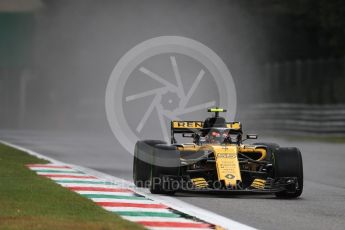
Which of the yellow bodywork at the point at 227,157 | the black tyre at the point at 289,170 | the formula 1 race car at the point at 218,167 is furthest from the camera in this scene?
the black tyre at the point at 289,170

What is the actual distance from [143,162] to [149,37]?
3294cm

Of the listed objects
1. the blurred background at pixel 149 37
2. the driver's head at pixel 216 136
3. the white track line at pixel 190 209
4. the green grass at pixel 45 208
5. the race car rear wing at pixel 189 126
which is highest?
the blurred background at pixel 149 37

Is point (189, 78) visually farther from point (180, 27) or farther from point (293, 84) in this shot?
point (293, 84)

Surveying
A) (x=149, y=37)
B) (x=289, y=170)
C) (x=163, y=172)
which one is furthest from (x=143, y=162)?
(x=149, y=37)

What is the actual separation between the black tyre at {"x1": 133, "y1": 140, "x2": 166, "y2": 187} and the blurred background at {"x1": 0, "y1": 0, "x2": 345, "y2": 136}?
1887 cm

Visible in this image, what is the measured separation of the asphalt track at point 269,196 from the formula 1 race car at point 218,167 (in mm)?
170

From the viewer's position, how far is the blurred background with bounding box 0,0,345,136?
3612 centimetres

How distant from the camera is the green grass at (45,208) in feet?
29.4

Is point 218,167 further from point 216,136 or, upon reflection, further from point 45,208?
point 45,208

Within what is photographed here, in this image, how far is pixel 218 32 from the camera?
46.9 metres

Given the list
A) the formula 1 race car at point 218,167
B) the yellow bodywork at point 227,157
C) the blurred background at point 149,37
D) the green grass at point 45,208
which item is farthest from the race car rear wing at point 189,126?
the blurred background at point 149,37

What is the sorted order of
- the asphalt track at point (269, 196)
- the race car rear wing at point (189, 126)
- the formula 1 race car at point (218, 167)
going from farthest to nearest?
the race car rear wing at point (189, 126), the formula 1 race car at point (218, 167), the asphalt track at point (269, 196)

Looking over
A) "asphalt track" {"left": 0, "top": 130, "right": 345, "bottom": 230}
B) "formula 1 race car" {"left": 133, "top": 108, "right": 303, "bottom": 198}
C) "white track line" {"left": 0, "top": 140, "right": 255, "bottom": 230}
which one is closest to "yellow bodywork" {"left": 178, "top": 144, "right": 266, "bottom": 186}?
"formula 1 race car" {"left": 133, "top": 108, "right": 303, "bottom": 198}

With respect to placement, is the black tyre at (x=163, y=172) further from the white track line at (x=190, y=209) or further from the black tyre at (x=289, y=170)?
the black tyre at (x=289, y=170)
